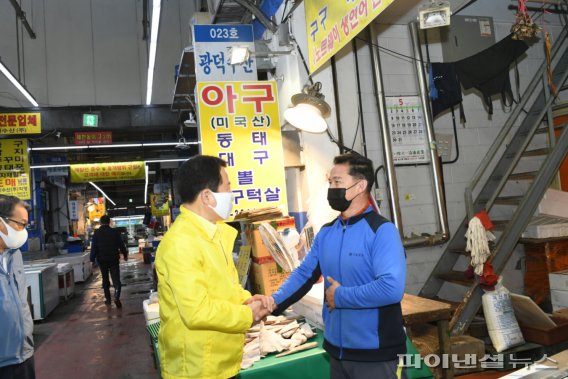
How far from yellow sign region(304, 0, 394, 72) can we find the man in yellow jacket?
1.40 metres

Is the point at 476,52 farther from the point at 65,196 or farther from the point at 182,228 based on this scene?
the point at 65,196

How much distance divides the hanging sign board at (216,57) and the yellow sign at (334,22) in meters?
1.60

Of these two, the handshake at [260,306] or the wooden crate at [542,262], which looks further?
the wooden crate at [542,262]

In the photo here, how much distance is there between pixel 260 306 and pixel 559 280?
4.32m

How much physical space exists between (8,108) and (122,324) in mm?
7643

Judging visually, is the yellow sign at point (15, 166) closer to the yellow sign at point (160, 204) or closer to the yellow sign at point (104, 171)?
the yellow sign at point (104, 171)

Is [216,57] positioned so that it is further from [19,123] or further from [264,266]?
[19,123]

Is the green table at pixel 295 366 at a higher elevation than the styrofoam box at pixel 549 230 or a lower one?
lower

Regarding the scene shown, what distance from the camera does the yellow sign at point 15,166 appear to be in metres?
13.2

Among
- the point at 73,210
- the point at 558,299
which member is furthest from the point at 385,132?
the point at 73,210

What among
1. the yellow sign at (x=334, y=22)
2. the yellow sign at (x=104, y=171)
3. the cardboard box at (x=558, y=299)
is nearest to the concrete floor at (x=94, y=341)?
the yellow sign at (x=334, y=22)

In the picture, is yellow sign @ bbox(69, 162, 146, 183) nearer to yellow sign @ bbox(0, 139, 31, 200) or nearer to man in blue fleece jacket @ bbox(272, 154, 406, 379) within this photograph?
yellow sign @ bbox(0, 139, 31, 200)

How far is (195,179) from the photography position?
2.23 metres

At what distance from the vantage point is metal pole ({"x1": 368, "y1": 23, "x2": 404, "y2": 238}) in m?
5.11
